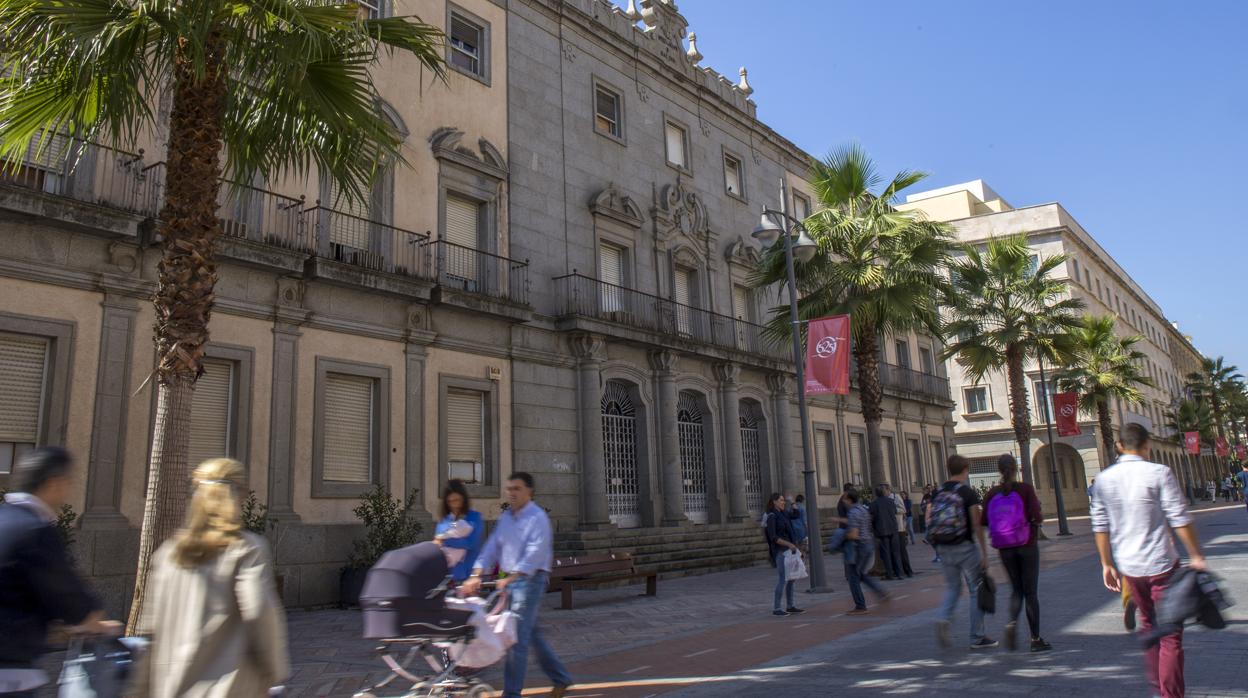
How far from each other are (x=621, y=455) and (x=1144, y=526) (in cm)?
1599

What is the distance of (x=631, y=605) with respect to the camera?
1425 centimetres

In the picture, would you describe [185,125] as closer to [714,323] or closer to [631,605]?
[631,605]

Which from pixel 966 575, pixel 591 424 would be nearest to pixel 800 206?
pixel 591 424

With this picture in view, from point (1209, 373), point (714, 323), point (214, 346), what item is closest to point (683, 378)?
point (714, 323)

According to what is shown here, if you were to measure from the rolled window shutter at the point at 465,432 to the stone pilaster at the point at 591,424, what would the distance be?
264 centimetres

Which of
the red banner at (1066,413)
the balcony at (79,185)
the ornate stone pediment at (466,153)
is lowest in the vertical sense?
the red banner at (1066,413)

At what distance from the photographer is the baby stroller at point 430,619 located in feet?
18.8

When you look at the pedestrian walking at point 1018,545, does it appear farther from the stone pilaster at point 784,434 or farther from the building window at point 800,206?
the building window at point 800,206

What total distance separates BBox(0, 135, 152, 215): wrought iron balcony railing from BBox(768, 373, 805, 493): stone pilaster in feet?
57.8

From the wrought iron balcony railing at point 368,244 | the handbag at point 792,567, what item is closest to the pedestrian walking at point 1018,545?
the handbag at point 792,567

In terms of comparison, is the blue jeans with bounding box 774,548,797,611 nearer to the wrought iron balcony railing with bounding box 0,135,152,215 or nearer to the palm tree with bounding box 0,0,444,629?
the palm tree with bounding box 0,0,444,629

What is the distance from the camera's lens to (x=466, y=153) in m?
18.5

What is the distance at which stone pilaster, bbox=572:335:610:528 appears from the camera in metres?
19.4

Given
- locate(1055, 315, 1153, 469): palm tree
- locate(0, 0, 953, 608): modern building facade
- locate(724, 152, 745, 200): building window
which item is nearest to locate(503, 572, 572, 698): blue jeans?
locate(0, 0, 953, 608): modern building facade
